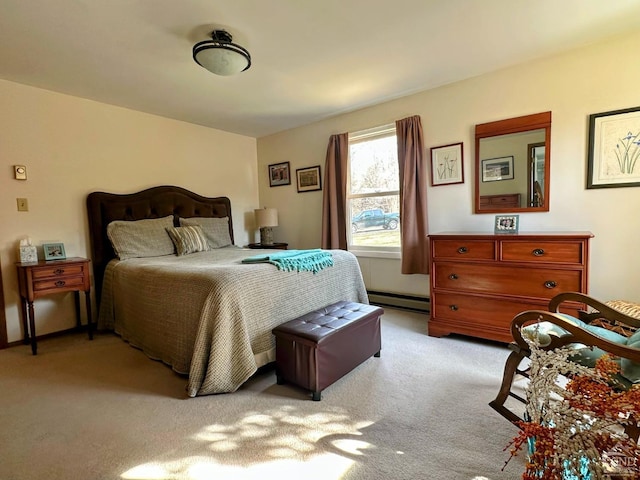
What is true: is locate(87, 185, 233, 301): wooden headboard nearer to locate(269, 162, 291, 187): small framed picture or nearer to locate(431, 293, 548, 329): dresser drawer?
locate(269, 162, 291, 187): small framed picture

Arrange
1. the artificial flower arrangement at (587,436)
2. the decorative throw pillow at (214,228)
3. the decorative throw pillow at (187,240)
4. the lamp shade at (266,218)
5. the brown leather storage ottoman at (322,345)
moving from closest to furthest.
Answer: the artificial flower arrangement at (587,436), the brown leather storage ottoman at (322,345), the decorative throw pillow at (187,240), the decorative throw pillow at (214,228), the lamp shade at (266,218)

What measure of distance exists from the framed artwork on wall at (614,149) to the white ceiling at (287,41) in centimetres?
49

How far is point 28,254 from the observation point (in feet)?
9.40

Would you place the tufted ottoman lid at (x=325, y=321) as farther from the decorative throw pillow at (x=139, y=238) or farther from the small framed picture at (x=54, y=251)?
the small framed picture at (x=54, y=251)

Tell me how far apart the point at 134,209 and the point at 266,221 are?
1.66 m

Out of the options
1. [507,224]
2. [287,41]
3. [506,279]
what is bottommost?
[506,279]

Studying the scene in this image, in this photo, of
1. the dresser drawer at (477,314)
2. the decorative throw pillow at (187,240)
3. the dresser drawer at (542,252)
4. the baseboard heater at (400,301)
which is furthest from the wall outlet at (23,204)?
the dresser drawer at (542,252)

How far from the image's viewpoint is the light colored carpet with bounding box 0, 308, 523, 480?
142 cm

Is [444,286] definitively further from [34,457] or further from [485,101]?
[34,457]

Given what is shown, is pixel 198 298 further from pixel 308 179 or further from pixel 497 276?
pixel 308 179

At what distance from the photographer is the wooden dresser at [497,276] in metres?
2.34

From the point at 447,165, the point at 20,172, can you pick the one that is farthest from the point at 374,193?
the point at 20,172

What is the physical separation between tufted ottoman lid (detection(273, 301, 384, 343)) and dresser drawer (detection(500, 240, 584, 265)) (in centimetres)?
116

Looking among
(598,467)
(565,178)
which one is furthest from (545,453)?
(565,178)
